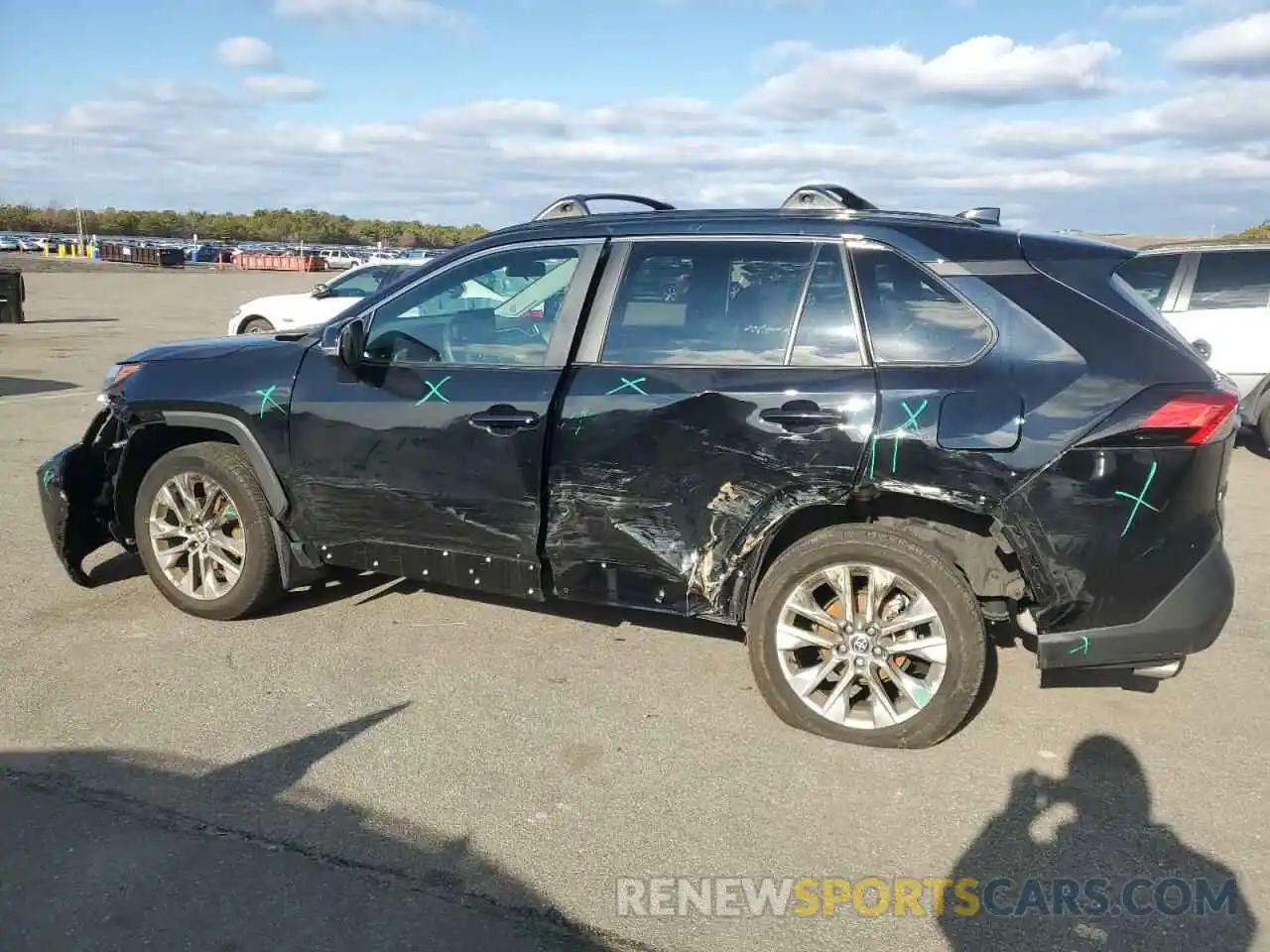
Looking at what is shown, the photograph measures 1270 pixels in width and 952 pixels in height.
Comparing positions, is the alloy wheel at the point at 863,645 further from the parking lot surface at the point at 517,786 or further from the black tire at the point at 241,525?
the black tire at the point at 241,525

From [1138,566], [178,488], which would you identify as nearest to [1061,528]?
[1138,566]

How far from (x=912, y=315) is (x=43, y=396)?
11.5 m

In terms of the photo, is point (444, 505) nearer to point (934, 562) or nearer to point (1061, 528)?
point (934, 562)

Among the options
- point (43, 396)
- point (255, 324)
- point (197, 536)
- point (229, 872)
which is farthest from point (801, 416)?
point (255, 324)

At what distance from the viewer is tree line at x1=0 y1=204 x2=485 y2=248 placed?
12662 centimetres

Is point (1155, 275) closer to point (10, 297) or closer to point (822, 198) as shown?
point (822, 198)

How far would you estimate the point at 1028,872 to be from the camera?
3143 mm

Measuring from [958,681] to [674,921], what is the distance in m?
1.45

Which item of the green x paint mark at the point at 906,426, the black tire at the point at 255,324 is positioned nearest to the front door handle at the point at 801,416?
the green x paint mark at the point at 906,426

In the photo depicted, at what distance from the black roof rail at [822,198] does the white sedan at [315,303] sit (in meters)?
12.2

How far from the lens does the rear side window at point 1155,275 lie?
33.3ft

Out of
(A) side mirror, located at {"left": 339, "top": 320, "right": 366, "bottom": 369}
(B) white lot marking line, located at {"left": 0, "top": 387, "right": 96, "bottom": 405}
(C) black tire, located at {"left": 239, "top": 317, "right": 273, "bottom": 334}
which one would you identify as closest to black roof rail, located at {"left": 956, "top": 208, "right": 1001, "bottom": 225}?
(A) side mirror, located at {"left": 339, "top": 320, "right": 366, "bottom": 369}

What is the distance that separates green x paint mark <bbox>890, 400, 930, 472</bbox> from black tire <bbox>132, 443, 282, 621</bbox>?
2891 millimetres

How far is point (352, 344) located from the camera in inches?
181
